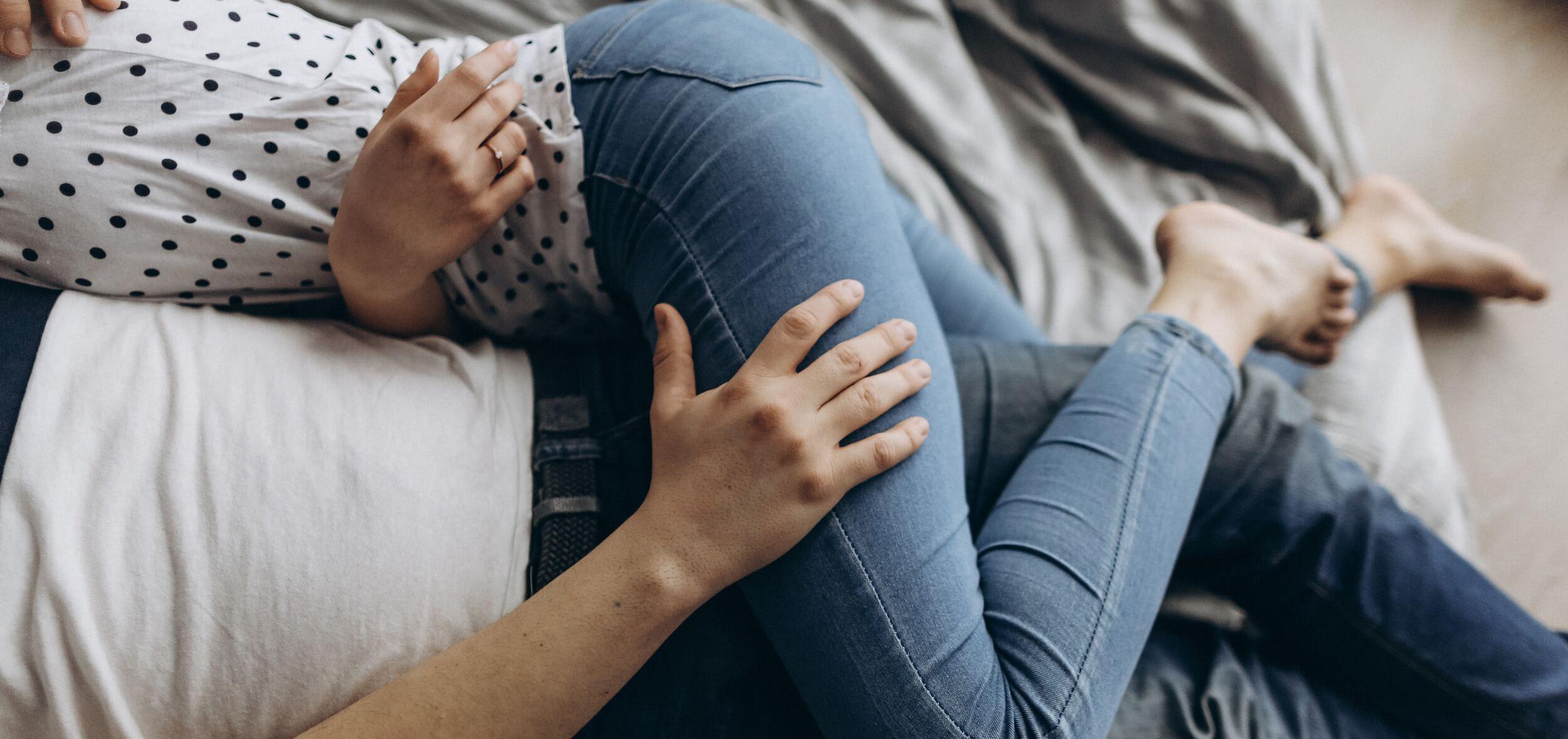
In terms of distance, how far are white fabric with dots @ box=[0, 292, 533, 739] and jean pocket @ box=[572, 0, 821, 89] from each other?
1.02 feet

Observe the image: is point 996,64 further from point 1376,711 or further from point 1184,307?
point 1376,711

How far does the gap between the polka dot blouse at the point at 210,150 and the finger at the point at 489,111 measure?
3 centimetres

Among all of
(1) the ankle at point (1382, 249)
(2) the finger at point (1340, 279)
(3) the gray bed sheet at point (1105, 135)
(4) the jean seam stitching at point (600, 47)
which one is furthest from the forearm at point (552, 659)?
(1) the ankle at point (1382, 249)

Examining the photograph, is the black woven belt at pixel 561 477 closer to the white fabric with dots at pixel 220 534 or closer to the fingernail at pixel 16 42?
the white fabric with dots at pixel 220 534

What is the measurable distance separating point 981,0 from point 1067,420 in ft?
2.00

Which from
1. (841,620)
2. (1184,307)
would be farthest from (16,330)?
(1184,307)

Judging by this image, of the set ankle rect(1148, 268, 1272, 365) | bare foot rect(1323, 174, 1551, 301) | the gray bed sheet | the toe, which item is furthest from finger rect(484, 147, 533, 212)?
bare foot rect(1323, 174, 1551, 301)

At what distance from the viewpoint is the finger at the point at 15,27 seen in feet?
1.77

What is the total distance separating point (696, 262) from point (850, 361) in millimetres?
139

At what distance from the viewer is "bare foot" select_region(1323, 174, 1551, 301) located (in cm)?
103

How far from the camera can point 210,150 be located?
0.58 m

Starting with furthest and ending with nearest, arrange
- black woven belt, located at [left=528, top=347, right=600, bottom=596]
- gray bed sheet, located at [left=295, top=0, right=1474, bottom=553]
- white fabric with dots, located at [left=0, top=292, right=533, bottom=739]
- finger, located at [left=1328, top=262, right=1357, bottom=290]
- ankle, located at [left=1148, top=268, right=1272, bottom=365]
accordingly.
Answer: gray bed sheet, located at [left=295, top=0, right=1474, bottom=553] → finger, located at [left=1328, top=262, right=1357, bottom=290] → ankle, located at [left=1148, top=268, right=1272, bottom=365] → black woven belt, located at [left=528, top=347, right=600, bottom=596] → white fabric with dots, located at [left=0, top=292, right=533, bottom=739]

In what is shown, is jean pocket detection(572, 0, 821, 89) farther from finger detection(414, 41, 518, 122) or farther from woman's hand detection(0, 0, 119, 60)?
woman's hand detection(0, 0, 119, 60)

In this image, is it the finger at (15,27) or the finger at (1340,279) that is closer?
the finger at (15,27)
